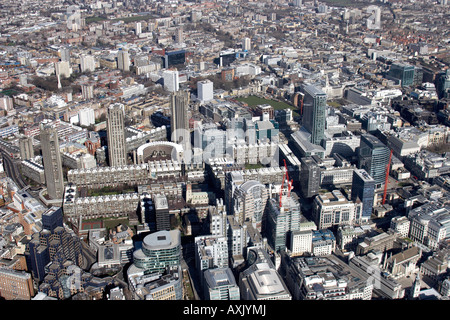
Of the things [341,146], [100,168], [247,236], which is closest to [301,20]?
[341,146]

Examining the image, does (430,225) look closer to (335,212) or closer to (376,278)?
(335,212)

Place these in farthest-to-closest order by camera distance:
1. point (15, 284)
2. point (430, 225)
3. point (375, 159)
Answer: point (375, 159), point (430, 225), point (15, 284)

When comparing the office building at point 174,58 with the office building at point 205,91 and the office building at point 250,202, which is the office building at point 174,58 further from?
the office building at point 250,202

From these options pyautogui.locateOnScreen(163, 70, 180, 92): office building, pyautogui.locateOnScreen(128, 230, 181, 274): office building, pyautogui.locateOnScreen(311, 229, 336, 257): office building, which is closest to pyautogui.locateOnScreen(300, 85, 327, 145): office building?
pyautogui.locateOnScreen(311, 229, 336, 257): office building

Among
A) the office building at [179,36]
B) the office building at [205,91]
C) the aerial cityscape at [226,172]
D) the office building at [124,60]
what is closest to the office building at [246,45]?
the aerial cityscape at [226,172]

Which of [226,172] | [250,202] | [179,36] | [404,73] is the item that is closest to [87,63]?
[179,36]

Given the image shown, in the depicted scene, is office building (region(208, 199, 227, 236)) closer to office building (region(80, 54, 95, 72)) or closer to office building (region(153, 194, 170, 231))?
office building (region(153, 194, 170, 231))

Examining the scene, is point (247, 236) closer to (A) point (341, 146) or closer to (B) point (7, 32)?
(A) point (341, 146)
